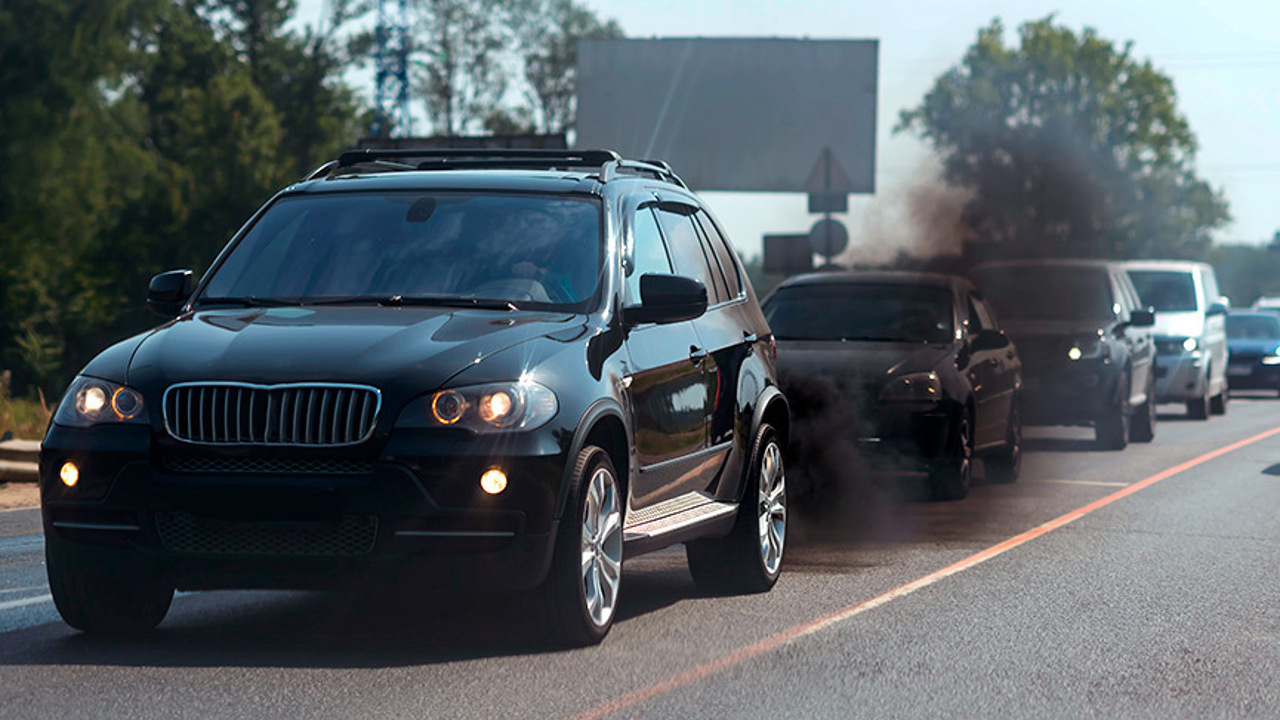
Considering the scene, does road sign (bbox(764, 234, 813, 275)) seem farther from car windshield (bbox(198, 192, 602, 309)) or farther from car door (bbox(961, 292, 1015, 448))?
car windshield (bbox(198, 192, 602, 309))

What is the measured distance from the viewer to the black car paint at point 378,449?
6.46 meters

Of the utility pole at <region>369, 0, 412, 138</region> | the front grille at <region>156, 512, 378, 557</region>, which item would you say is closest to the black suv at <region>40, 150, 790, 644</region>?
the front grille at <region>156, 512, 378, 557</region>

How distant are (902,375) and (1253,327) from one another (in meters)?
23.9

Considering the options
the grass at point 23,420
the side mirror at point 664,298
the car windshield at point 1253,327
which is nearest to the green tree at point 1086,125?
the car windshield at point 1253,327

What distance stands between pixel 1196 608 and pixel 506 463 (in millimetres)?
3511

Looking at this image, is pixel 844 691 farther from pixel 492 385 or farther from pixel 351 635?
pixel 351 635

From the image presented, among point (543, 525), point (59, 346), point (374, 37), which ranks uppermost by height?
point (374, 37)

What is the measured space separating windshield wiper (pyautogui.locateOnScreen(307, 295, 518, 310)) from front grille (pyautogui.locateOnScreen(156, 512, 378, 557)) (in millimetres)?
1210

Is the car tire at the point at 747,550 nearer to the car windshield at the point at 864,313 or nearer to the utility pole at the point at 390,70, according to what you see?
the car windshield at the point at 864,313

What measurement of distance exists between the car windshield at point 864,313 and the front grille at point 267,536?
816 centimetres

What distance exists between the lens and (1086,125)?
297 ft

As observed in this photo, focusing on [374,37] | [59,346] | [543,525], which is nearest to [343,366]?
[543,525]

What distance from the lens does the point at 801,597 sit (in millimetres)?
8688

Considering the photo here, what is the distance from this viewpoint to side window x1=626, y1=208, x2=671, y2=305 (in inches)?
312
